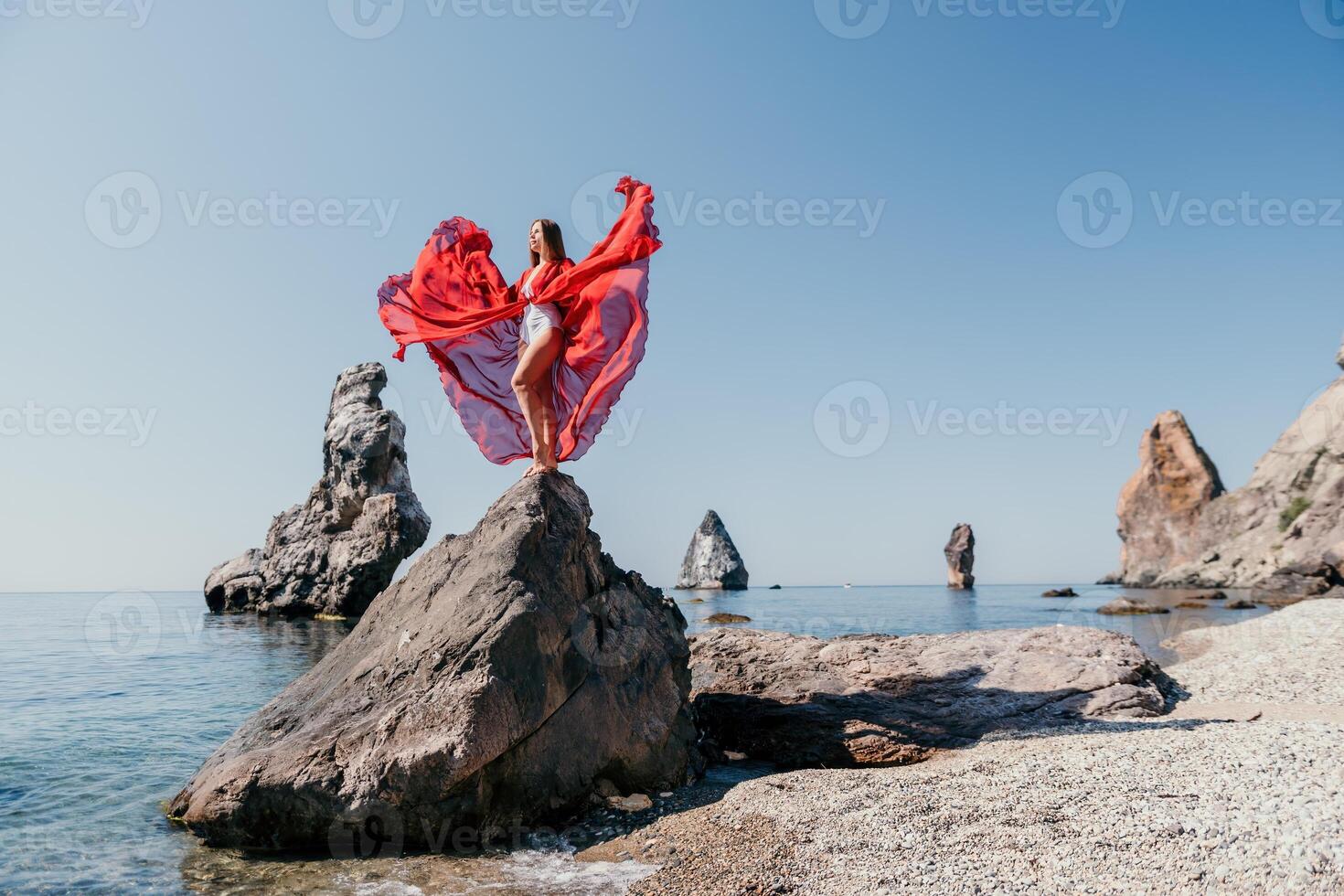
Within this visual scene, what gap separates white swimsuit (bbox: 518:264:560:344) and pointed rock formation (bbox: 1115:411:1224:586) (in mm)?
92713

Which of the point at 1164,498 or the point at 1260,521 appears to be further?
the point at 1164,498

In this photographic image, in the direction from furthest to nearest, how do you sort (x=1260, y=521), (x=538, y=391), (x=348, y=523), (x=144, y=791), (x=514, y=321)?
(x=1260, y=521)
(x=348, y=523)
(x=514, y=321)
(x=538, y=391)
(x=144, y=791)

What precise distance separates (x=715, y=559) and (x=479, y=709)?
99.2 m

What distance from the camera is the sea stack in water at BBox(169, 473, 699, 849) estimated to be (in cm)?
618

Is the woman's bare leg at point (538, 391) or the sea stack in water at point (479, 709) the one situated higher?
the woman's bare leg at point (538, 391)

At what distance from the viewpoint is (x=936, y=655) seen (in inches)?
431

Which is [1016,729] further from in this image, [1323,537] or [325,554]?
[1323,537]

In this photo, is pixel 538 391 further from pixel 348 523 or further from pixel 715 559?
pixel 715 559

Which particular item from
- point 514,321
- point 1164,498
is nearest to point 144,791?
point 514,321

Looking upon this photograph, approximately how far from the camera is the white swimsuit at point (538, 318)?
27.6 feet

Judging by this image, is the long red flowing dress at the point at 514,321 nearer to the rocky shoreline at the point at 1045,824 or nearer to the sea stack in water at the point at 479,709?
the sea stack in water at the point at 479,709

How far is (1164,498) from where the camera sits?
8756cm

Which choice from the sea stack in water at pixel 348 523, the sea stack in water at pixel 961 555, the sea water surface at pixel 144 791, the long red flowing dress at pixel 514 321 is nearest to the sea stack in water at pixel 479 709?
the sea water surface at pixel 144 791

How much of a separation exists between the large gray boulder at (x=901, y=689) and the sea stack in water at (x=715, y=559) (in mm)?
93104
